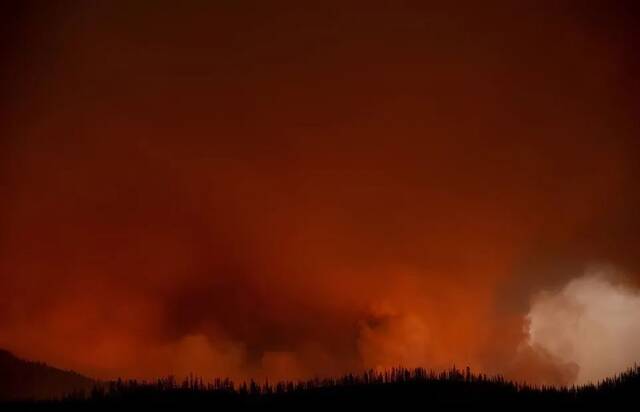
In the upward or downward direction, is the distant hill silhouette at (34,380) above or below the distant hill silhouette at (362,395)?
above

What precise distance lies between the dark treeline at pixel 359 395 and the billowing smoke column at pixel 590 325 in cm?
461

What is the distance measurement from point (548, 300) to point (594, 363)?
4.88ft

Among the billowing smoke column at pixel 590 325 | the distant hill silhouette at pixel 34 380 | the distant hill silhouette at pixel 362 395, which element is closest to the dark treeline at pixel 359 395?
the distant hill silhouette at pixel 362 395

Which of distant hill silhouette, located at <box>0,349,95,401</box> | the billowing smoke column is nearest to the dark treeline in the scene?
distant hill silhouette, located at <box>0,349,95,401</box>

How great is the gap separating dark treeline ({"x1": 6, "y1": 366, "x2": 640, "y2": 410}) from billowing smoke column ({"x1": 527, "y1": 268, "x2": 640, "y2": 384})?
4615mm

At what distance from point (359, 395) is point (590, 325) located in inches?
292

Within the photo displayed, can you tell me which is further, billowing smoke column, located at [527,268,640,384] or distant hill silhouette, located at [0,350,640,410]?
billowing smoke column, located at [527,268,640,384]

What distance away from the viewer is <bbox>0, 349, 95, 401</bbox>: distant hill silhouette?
1431 centimetres

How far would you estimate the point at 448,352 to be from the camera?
16094 mm

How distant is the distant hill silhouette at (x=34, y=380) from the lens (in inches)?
563

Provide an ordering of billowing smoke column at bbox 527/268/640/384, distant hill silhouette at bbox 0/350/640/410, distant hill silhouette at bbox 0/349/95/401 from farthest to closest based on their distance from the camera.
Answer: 1. billowing smoke column at bbox 527/268/640/384
2. distant hill silhouette at bbox 0/349/95/401
3. distant hill silhouette at bbox 0/350/640/410

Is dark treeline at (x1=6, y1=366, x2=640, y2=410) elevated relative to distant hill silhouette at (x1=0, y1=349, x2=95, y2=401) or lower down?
lower down

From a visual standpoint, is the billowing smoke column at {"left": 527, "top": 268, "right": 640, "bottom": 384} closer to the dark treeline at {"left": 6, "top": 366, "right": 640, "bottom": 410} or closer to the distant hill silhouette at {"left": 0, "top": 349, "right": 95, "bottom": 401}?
the dark treeline at {"left": 6, "top": 366, "right": 640, "bottom": 410}

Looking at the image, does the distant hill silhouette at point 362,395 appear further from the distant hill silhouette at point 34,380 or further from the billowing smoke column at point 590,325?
the billowing smoke column at point 590,325
